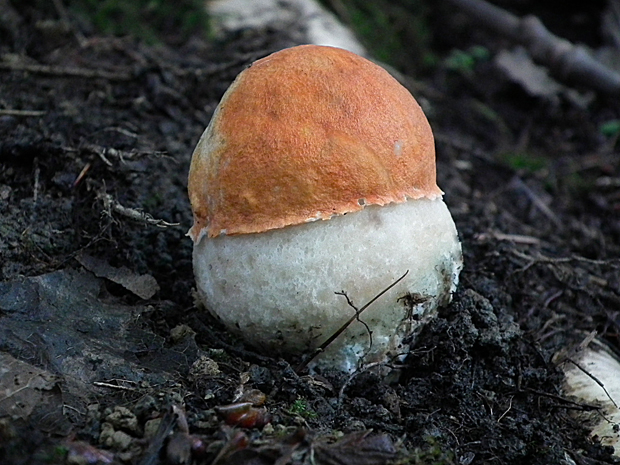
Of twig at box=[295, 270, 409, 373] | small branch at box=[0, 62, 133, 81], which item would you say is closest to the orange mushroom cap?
twig at box=[295, 270, 409, 373]

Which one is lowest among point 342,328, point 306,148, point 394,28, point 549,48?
point 394,28

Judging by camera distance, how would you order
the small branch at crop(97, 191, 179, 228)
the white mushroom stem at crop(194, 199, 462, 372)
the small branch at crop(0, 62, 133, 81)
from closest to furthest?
the white mushroom stem at crop(194, 199, 462, 372) → the small branch at crop(97, 191, 179, 228) → the small branch at crop(0, 62, 133, 81)

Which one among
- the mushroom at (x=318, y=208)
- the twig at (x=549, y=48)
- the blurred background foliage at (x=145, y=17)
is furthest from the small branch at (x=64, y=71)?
the twig at (x=549, y=48)

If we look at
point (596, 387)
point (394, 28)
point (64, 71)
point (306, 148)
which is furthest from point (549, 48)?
point (306, 148)

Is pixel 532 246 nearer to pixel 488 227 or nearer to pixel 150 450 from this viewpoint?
pixel 488 227

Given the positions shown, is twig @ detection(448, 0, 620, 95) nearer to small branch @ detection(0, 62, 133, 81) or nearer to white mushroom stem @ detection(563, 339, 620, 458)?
white mushroom stem @ detection(563, 339, 620, 458)

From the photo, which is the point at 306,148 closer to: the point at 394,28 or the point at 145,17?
the point at 145,17

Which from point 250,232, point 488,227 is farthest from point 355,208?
point 488,227
